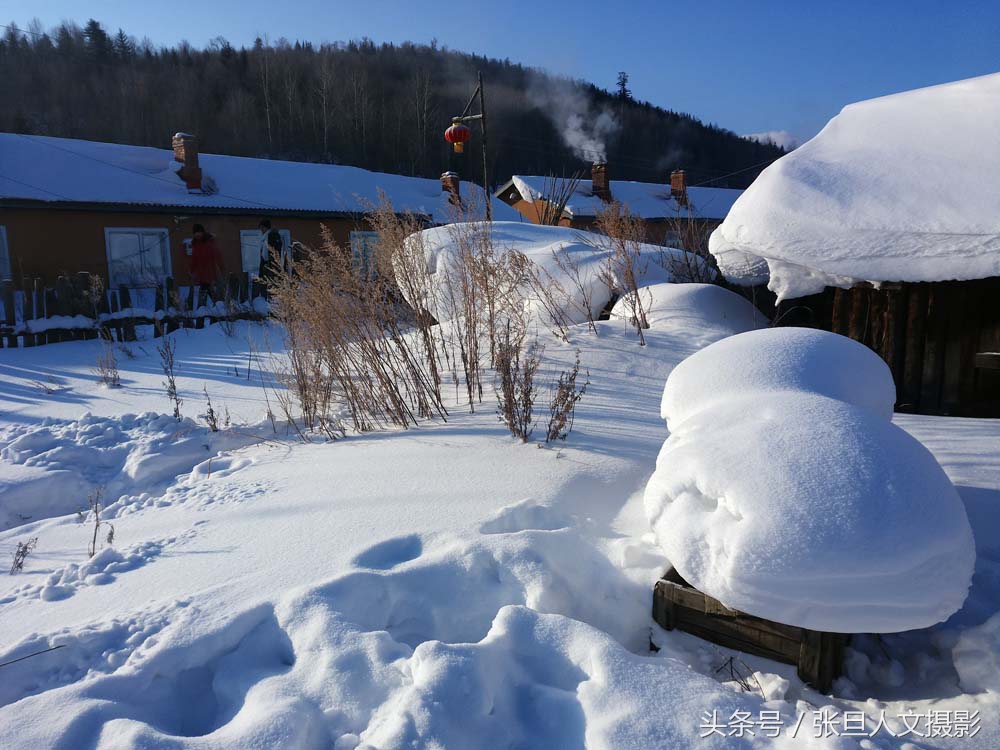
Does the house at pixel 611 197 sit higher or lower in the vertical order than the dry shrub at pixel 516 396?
higher

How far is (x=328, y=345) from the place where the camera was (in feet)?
14.0

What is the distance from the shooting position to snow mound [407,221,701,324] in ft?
17.0

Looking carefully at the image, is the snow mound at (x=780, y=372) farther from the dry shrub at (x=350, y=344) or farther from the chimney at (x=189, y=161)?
the chimney at (x=189, y=161)

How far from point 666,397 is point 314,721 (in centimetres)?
178

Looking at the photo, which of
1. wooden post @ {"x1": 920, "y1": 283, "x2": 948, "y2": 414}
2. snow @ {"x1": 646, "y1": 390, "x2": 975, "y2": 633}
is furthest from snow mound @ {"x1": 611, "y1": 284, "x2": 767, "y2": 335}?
snow @ {"x1": 646, "y1": 390, "x2": 975, "y2": 633}

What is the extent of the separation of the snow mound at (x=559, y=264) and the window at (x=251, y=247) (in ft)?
27.3

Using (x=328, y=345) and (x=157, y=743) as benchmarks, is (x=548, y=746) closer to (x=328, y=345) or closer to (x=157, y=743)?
(x=157, y=743)

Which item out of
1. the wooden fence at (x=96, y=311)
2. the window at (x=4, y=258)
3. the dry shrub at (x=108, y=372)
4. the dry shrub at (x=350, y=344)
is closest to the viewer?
the dry shrub at (x=350, y=344)

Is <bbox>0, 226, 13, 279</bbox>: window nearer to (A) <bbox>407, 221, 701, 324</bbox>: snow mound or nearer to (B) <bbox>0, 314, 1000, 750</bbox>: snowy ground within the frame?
(A) <bbox>407, 221, 701, 324</bbox>: snow mound

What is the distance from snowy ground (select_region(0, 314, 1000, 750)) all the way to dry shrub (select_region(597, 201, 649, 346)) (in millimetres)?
2269

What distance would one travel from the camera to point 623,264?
6.36 metres

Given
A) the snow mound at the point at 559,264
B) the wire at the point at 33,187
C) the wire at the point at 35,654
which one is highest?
the wire at the point at 33,187

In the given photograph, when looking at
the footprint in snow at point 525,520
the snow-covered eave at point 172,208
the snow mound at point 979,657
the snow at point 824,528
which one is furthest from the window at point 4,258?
the snow mound at point 979,657

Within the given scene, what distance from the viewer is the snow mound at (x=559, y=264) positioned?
5.19 m
